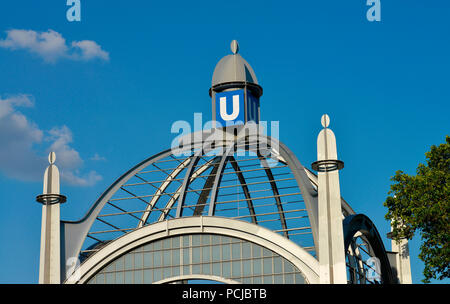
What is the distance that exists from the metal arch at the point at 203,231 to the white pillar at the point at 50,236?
3.18ft

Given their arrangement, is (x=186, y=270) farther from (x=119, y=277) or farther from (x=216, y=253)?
(x=119, y=277)

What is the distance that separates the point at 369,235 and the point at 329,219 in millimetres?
8076

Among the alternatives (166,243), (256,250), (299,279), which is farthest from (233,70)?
(299,279)

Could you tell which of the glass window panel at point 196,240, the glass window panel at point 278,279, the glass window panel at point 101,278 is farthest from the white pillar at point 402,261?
the glass window panel at point 101,278

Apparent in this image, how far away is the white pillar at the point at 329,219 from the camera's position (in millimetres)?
35875

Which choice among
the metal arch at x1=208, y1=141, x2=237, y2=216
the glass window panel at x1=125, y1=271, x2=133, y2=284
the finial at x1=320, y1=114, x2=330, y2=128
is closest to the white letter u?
the metal arch at x1=208, y1=141, x2=237, y2=216

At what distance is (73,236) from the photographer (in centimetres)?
4200

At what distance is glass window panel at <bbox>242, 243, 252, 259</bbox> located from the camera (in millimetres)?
38469

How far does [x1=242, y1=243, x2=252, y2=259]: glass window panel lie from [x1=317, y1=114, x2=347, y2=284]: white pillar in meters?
3.88

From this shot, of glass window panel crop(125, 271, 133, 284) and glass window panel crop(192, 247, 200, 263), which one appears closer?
glass window panel crop(192, 247, 200, 263)

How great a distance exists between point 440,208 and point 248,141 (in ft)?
35.7

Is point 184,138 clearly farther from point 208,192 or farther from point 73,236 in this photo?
point 73,236

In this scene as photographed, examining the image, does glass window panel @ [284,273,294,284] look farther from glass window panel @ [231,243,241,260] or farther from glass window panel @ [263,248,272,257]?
glass window panel @ [231,243,241,260]
